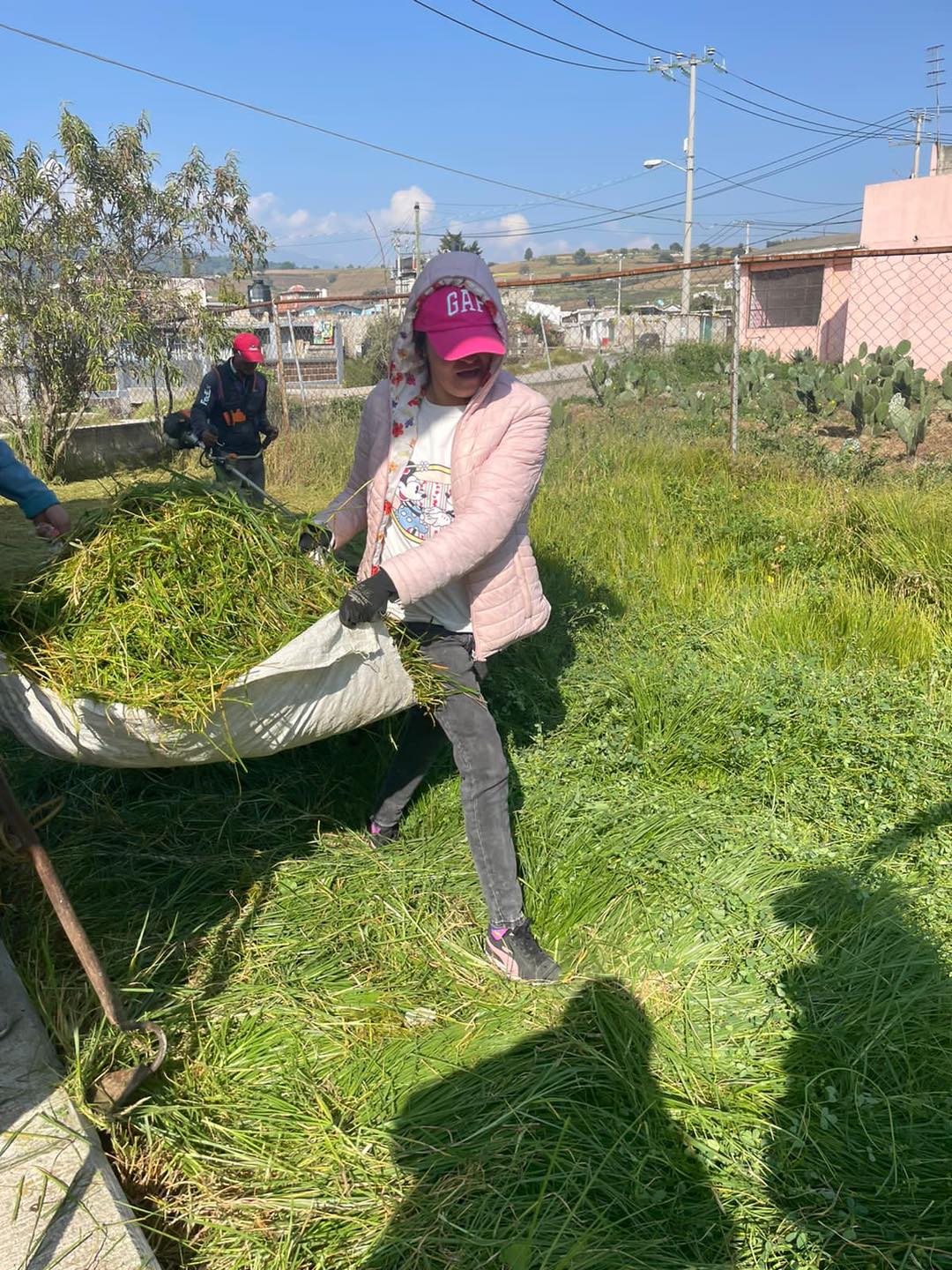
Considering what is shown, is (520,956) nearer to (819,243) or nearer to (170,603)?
(170,603)

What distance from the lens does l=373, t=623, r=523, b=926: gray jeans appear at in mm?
2438

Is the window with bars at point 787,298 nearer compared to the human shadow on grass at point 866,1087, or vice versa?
the human shadow on grass at point 866,1087

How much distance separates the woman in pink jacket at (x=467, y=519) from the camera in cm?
233

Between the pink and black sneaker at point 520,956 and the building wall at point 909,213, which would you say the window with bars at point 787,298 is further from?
the pink and black sneaker at point 520,956

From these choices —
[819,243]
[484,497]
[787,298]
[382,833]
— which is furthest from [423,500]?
[819,243]

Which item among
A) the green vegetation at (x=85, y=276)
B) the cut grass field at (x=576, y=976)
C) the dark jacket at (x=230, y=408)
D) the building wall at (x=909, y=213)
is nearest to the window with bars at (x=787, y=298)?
the building wall at (x=909, y=213)

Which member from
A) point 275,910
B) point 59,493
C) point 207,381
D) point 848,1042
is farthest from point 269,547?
point 59,493

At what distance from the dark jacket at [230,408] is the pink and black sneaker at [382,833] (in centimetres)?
527

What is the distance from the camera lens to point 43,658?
208 centimetres

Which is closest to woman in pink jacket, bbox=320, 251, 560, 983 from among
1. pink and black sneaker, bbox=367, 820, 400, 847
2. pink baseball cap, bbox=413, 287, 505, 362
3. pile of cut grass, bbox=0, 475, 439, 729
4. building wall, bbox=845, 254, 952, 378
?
pink baseball cap, bbox=413, 287, 505, 362

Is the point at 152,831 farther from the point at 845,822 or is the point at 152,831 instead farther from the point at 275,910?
the point at 845,822

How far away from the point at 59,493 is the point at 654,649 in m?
8.81

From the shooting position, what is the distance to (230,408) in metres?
7.60

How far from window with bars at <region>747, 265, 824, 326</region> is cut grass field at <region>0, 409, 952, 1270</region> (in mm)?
21191
